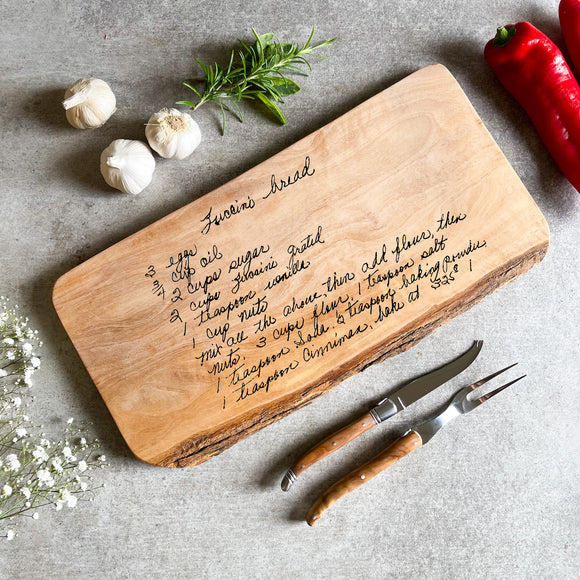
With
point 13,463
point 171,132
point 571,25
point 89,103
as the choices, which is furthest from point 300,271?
point 571,25

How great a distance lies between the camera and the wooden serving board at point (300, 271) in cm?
116

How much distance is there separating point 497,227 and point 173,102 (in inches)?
33.8

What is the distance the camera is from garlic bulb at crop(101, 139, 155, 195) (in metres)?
1.14

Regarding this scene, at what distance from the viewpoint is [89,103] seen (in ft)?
3.79

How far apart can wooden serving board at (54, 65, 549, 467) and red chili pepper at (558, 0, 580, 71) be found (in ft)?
1.10

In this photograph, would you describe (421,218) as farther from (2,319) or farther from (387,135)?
(2,319)

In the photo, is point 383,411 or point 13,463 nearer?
point 13,463

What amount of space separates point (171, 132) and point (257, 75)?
0.26 metres

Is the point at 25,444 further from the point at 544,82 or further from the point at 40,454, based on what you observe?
the point at 544,82

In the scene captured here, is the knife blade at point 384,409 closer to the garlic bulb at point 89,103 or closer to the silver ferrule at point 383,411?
the silver ferrule at point 383,411

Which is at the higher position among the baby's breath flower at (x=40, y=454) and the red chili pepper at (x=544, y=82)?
the red chili pepper at (x=544, y=82)

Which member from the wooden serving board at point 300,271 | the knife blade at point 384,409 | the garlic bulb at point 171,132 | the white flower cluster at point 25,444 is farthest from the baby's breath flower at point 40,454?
the garlic bulb at point 171,132

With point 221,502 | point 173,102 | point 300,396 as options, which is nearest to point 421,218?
point 300,396

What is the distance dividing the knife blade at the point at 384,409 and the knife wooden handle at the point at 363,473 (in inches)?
2.9
